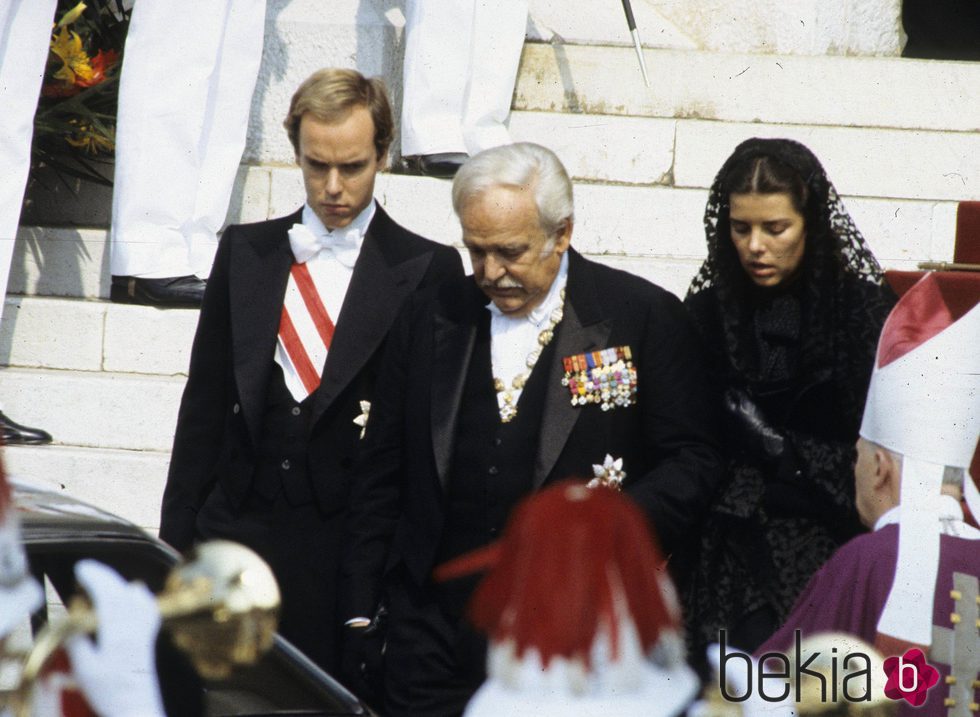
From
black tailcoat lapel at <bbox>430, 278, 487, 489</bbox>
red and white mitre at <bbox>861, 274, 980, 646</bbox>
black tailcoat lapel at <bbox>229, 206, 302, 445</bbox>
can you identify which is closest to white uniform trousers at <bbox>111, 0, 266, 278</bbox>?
black tailcoat lapel at <bbox>229, 206, 302, 445</bbox>

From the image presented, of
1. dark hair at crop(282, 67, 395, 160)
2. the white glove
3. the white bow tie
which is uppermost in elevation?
dark hair at crop(282, 67, 395, 160)

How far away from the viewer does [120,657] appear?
1906mm

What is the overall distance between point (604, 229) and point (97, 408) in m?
2.02

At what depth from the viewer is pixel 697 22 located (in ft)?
25.3

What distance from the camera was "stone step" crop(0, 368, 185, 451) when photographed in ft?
18.6

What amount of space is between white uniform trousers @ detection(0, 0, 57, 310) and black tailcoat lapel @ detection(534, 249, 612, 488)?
2.71 metres

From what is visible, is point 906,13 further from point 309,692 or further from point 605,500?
point 605,500

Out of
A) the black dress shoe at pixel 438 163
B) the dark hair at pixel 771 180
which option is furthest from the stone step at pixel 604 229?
the dark hair at pixel 771 180

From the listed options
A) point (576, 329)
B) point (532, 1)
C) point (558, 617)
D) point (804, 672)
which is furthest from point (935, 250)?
point (558, 617)

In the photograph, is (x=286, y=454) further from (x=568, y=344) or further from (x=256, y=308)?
(x=568, y=344)

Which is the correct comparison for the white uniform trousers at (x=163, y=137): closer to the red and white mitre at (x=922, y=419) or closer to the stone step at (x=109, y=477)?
the stone step at (x=109, y=477)

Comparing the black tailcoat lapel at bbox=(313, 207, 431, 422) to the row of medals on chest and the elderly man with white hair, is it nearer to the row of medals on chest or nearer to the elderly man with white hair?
the elderly man with white hair

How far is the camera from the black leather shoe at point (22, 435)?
5473 mm

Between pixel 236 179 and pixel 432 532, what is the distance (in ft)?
10.8
